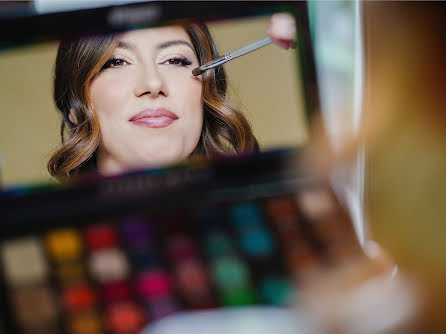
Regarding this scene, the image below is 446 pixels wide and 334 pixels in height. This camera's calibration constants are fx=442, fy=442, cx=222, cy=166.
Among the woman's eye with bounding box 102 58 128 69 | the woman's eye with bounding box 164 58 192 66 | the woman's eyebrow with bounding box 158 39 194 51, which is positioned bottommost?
the woman's eye with bounding box 164 58 192 66

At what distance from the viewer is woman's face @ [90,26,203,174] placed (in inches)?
16.2

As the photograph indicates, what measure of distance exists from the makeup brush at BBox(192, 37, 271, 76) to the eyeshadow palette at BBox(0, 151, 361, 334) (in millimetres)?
106

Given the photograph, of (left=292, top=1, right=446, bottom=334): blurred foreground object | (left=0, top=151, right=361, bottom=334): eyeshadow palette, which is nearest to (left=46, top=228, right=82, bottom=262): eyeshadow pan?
(left=0, top=151, right=361, bottom=334): eyeshadow palette

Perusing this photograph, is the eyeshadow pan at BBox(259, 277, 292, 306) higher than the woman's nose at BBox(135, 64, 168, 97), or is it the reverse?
the woman's nose at BBox(135, 64, 168, 97)

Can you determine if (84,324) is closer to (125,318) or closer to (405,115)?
(125,318)

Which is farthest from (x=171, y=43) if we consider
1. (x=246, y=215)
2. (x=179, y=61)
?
(x=246, y=215)

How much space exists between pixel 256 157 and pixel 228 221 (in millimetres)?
68

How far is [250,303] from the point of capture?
1.19ft

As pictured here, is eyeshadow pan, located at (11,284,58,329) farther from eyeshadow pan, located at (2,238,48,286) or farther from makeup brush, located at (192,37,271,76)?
makeup brush, located at (192,37,271,76)

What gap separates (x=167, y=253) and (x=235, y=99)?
A: 0.16 m

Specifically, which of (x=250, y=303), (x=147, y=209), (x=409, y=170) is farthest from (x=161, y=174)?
(x=409, y=170)

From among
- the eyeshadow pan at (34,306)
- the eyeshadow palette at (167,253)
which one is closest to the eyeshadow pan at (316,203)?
the eyeshadow palette at (167,253)

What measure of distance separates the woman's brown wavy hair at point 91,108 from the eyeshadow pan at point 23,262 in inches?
2.8

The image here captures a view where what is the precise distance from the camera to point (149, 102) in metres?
0.42
